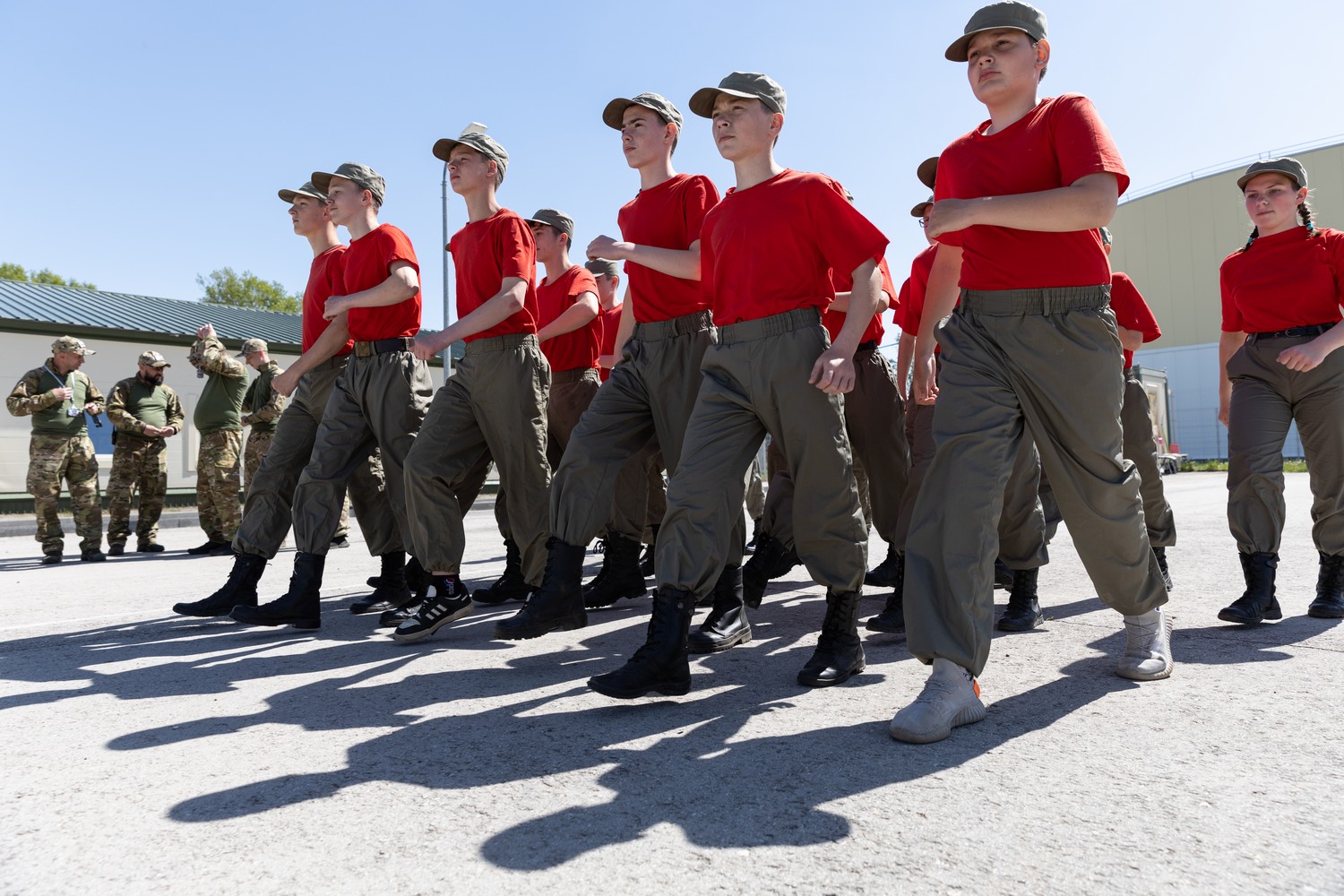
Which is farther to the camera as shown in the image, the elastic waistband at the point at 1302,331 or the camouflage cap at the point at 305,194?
the camouflage cap at the point at 305,194

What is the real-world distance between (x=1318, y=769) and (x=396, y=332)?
160 inches

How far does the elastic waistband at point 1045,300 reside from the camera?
3.01 m

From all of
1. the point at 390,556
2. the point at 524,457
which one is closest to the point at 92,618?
the point at 390,556

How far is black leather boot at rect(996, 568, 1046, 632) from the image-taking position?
165 inches

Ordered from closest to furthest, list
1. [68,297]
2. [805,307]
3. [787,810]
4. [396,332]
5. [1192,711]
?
1. [787,810]
2. [1192,711]
3. [805,307]
4. [396,332]
5. [68,297]

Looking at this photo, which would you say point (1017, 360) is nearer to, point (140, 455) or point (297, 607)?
point (297, 607)

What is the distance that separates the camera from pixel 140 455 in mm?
10242

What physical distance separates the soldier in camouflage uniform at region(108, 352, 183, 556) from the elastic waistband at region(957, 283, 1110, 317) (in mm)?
9357

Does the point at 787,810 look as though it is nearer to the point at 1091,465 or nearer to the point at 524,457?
the point at 1091,465

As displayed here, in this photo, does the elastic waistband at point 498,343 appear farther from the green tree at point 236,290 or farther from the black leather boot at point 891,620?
the green tree at point 236,290

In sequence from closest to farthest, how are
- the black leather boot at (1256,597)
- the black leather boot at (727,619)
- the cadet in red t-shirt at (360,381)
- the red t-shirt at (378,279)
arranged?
the black leather boot at (727,619) < the black leather boot at (1256,597) < the cadet in red t-shirt at (360,381) < the red t-shirt at (378,279)

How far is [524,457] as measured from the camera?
4.59 meters

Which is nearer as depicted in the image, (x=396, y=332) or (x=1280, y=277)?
(x=1280, y=277)

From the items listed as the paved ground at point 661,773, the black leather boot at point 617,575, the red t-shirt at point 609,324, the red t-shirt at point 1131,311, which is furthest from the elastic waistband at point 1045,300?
the red t-shirt at point 609,324
